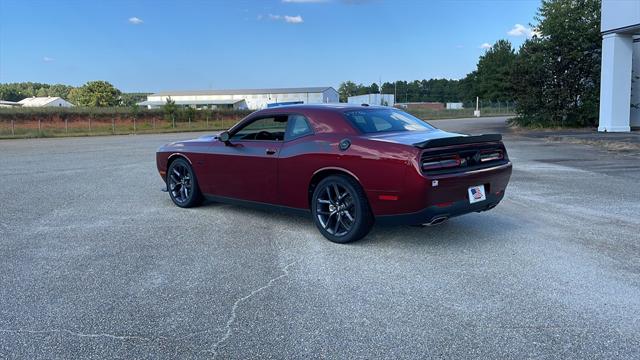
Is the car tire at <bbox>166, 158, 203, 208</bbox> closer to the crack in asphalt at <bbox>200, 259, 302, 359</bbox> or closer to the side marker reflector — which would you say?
the crack in asphalt at <bbox>200, 259, 302, 359</bbox>

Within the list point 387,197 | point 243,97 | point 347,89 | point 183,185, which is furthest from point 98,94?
point 387,197

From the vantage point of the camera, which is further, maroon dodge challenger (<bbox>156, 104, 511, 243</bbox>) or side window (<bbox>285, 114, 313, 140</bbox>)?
side window (<bbox>285, 114, 313, 140</bbox>)

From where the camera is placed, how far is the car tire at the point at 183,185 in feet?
24.7

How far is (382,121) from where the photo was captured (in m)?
6.14

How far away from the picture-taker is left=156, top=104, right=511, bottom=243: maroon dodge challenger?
16.8ft

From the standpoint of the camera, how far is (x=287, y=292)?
14.1 feet

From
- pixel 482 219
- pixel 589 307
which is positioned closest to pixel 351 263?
pixel 589 307

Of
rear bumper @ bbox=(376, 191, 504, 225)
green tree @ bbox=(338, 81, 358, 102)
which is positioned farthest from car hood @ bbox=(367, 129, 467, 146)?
green tree @ bbox=(338, 81, 358, 102)

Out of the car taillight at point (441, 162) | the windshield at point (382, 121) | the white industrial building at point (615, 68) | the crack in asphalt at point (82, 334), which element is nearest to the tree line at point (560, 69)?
the white industrial building at point (615, 68)

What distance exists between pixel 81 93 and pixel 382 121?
343 ft

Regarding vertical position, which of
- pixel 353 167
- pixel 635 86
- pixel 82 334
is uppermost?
pixel 635 86

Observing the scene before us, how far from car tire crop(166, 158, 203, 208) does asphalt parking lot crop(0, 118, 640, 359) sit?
21 cm

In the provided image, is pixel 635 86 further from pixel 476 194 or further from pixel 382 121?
pixel 476 194

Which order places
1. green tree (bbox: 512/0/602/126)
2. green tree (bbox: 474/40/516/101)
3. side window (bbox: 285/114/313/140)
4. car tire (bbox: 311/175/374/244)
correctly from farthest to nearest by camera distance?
green tree (bbox: 474/40/516/101) → green tree (bbox: 512/0/602/126) → side window (bbox: 285/114/313/140) → car tire (bbox: 311/175/374/244)
